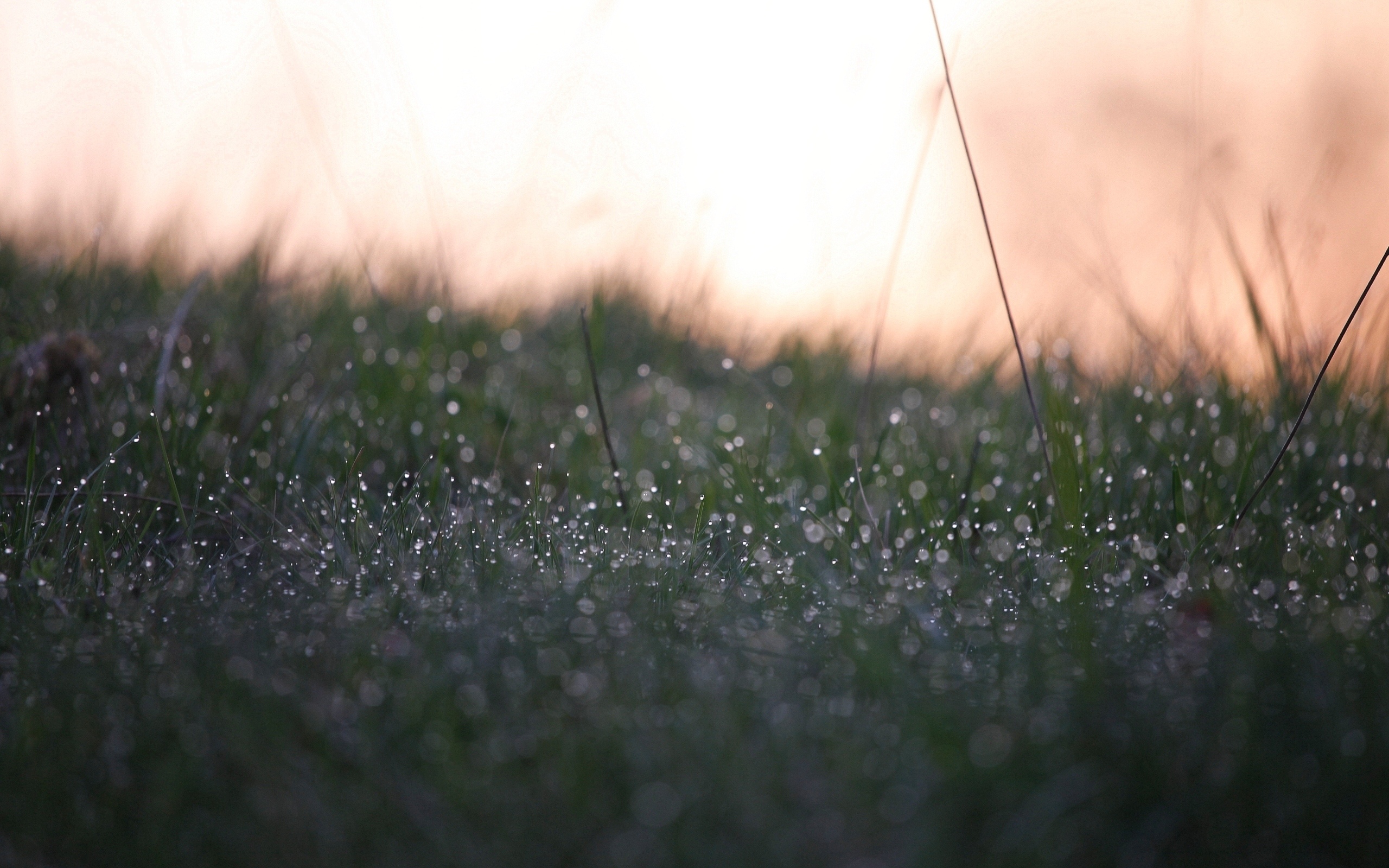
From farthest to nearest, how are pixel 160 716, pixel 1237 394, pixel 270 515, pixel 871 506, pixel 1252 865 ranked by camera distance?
Answer: pixel 1237 394
pixel 871 506
pixel 270 515
pixel 160 716
pixel 1252 865

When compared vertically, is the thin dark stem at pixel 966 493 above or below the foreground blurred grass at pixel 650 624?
above

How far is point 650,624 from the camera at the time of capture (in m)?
1.15

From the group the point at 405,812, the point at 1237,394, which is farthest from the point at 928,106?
the point at 405,812

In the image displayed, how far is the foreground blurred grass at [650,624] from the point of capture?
818 mm

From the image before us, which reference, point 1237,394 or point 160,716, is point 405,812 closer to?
point 160,716

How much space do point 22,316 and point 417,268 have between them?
51.8 inches

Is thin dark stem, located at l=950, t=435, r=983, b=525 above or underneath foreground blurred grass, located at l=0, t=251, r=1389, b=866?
above

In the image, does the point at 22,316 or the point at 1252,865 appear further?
the point at 22,316

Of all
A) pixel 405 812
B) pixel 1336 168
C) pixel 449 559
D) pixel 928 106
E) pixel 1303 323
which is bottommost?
pixel 405 812

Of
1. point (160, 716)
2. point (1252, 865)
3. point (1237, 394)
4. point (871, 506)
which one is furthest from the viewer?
point (1237, 394)

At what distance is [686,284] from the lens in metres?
3.28

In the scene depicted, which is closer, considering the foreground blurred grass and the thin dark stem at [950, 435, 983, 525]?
the foreground blurred grass

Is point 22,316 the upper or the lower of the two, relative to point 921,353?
lower

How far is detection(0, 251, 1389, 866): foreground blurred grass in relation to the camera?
0.82 meters
